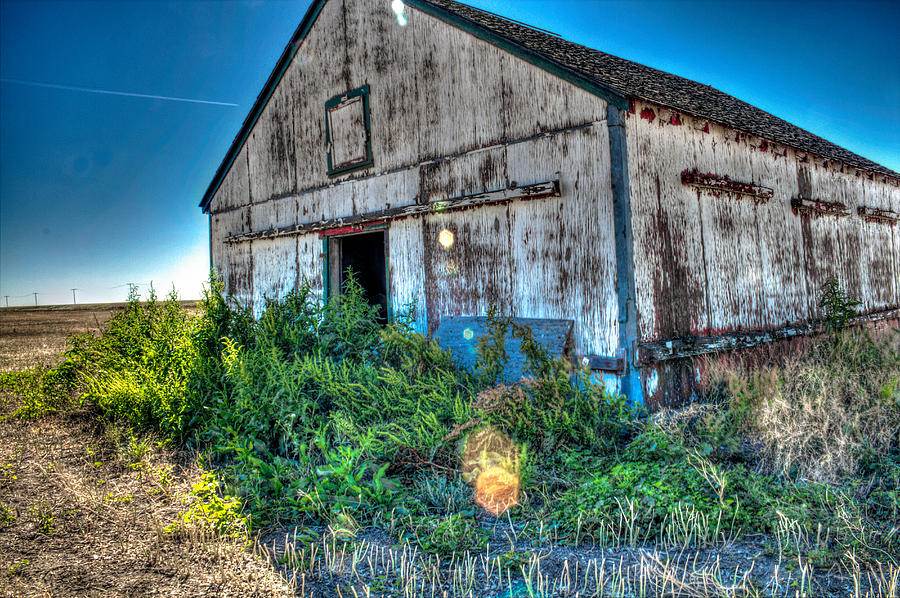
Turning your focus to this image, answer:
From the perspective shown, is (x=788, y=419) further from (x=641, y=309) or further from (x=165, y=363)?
(x=165, y=363)

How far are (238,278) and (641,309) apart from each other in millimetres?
8663

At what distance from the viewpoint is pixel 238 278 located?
38.8 ft

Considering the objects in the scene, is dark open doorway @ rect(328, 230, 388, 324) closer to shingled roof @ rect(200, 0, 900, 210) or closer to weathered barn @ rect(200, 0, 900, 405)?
weathered barn @ rect(200, 0, 900, 405)

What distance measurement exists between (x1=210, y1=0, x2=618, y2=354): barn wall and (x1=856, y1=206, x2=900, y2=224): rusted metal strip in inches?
321

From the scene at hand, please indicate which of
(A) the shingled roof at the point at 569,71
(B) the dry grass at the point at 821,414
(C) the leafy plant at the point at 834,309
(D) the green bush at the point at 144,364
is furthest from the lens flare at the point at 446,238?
(C) the leafy plant at the point at 834,309

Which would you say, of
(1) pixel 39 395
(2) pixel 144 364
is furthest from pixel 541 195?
(1) pixel 39 395

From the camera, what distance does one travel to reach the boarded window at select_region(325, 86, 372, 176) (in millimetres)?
9242

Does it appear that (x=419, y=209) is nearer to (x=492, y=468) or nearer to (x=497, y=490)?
(x=492, y=468)

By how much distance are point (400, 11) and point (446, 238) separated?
368 cm

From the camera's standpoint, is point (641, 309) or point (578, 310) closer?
point (641, 309)

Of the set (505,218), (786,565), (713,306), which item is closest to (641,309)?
(713,306)

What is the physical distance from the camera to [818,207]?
962cm

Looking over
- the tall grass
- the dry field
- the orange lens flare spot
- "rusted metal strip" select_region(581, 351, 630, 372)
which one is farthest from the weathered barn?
the dry field

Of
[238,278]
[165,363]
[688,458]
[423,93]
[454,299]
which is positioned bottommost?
[688,458]
